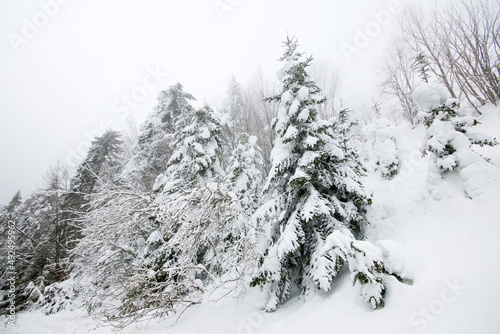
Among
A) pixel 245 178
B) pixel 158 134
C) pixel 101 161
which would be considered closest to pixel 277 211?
pixel 245 178

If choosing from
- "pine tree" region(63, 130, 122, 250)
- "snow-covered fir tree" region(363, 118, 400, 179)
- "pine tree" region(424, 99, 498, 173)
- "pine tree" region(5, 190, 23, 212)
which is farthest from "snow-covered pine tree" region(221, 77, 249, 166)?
"pine tree" region(5, 190, 23, 212)

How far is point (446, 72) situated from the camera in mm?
14086

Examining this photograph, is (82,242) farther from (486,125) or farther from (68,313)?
(486,125)

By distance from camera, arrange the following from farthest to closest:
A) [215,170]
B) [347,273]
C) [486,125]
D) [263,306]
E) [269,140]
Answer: [269,140], [486,125], [215,170], [263,306], [347,273]

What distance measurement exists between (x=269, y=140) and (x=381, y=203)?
35.1ft

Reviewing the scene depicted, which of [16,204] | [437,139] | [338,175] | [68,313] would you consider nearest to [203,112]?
[338,175]

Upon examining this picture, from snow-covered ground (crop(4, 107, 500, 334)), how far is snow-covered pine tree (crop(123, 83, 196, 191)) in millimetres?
8684

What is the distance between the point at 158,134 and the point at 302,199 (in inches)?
481

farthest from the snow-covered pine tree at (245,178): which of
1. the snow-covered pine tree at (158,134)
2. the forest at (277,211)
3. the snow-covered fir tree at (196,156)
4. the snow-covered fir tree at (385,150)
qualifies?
the snow-covered fir tree at (385,150)

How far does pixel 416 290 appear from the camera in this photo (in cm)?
329

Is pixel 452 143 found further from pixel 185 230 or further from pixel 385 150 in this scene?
pixel 185 230

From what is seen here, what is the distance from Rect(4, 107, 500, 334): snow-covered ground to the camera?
279cm

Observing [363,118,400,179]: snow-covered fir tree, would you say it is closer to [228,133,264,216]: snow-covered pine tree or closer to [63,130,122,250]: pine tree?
[228,133,264,216]: snow-covered pine tree

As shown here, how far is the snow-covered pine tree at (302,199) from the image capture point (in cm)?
466
